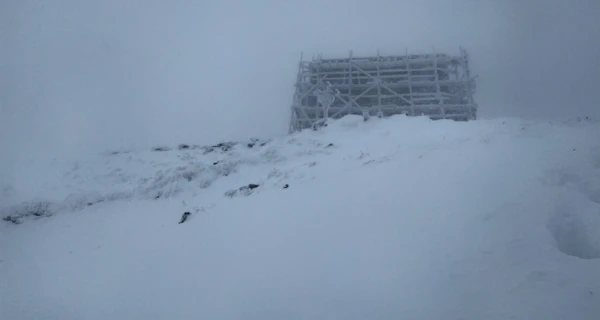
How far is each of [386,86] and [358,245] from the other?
70.3 feet

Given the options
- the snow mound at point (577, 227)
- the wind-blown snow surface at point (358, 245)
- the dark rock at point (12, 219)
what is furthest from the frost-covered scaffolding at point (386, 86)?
the snow mound at point (577, 227)

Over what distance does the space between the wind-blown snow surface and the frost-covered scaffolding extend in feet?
47.8

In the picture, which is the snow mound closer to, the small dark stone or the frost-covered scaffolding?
the small dark stone

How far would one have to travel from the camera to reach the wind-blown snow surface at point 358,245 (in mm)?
4469

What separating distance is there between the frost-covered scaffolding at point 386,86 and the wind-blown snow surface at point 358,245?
1456cm

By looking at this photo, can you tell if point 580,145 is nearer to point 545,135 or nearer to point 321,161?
point 545,135

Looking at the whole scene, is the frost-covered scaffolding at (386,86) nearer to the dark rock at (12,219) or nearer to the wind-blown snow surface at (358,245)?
the wind-blown snow surface at (358,245)

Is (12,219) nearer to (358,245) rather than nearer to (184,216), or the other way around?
(184,216)

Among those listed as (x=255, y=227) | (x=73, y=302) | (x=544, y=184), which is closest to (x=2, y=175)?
(x=73, y=302)

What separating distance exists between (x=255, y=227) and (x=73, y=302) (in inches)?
115

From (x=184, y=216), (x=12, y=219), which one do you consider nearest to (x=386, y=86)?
(x=184, y=216)

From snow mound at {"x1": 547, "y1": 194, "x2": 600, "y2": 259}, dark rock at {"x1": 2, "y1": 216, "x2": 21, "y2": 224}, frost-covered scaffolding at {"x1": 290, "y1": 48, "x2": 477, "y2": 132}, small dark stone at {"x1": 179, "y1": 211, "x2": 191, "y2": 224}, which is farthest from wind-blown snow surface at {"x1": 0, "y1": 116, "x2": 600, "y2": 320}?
frost-covered scaffolding at {"x1": 290, "y1": 48, "x2": 477, "y2": 132}

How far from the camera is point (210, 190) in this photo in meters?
11.6

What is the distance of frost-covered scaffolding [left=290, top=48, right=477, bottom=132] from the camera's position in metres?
24.8
